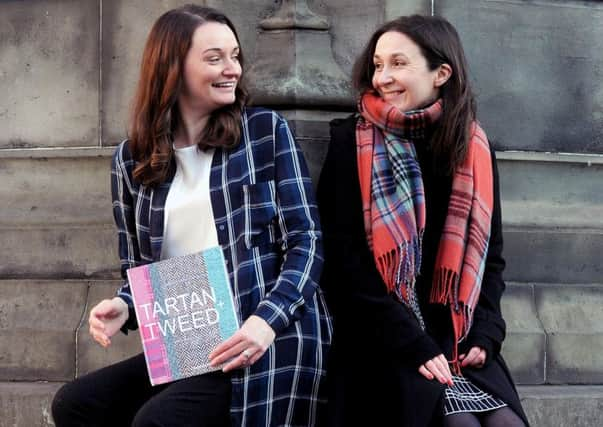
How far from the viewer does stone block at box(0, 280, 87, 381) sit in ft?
15.8

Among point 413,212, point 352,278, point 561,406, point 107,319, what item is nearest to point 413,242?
point 413,212

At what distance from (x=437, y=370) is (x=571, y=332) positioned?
1348mm

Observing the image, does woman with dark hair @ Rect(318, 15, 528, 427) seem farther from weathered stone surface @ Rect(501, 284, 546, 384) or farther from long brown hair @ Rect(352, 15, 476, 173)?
weathered stone surface @ Rect(501, 284, 546, 384)

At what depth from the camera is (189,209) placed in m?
3.89

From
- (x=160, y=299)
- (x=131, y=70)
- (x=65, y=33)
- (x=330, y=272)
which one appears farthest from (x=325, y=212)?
(x=65, y=33)

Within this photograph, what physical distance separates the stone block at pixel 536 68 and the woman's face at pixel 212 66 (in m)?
1.37

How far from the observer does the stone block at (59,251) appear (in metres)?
4.95

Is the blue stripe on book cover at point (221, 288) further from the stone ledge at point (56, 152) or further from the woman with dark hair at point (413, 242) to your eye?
the stone ledge at point (56, 152)

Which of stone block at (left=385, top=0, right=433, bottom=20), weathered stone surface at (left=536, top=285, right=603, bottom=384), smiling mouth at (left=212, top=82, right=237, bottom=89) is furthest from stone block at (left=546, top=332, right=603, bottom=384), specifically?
smiling mouth at (left=212, top=82, right=237, bottom=89)

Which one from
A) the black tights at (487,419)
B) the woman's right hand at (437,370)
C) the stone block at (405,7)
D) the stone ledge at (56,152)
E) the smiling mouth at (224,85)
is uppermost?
the stone block at (405,7)

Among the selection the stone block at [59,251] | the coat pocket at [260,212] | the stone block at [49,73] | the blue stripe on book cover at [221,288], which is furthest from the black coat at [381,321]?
the stone block at [49,73]

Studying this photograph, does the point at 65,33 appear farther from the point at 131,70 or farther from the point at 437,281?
the point at 437,281

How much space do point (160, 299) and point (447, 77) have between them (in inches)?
51.2

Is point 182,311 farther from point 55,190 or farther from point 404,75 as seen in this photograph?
point 55,190
